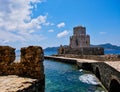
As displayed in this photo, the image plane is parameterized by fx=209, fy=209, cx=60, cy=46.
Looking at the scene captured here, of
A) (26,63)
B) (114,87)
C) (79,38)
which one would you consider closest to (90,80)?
(114,87)

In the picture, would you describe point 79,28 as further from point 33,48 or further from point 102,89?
point 33,48

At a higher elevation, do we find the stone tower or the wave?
the stone tower

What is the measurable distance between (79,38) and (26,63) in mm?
55970

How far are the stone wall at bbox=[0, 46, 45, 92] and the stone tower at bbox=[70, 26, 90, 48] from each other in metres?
55.4

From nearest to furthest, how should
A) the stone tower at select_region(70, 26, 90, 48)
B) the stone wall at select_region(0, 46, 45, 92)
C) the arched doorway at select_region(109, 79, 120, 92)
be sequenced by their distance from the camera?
the stone wall at select_region(0, 46, 45, 92) < the arched doorway at select_region(109, 79, 120, 92) < the stone tower at select_region(70, 26, 90, 48)

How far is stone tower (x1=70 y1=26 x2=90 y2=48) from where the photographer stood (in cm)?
6316

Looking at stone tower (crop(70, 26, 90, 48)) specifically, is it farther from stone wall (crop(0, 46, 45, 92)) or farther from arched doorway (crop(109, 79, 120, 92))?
stone wall (crop(0, 46, 45, 92))

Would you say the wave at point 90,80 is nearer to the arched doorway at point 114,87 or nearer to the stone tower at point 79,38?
the arched doorway at point 114,87

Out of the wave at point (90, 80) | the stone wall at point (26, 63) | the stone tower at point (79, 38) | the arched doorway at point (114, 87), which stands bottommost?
the wave at point (90, 80)

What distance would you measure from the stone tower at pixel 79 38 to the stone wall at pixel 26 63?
182ft

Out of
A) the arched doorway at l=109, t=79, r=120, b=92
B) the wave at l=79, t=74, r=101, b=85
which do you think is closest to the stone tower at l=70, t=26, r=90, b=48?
the wave at l=79, t=74, r=101, b=85

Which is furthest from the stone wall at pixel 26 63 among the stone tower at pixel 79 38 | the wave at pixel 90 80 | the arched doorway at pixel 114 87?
the stone tower at pixel 79 38

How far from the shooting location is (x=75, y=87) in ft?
56.2

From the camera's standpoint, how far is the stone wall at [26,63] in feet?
24.2
